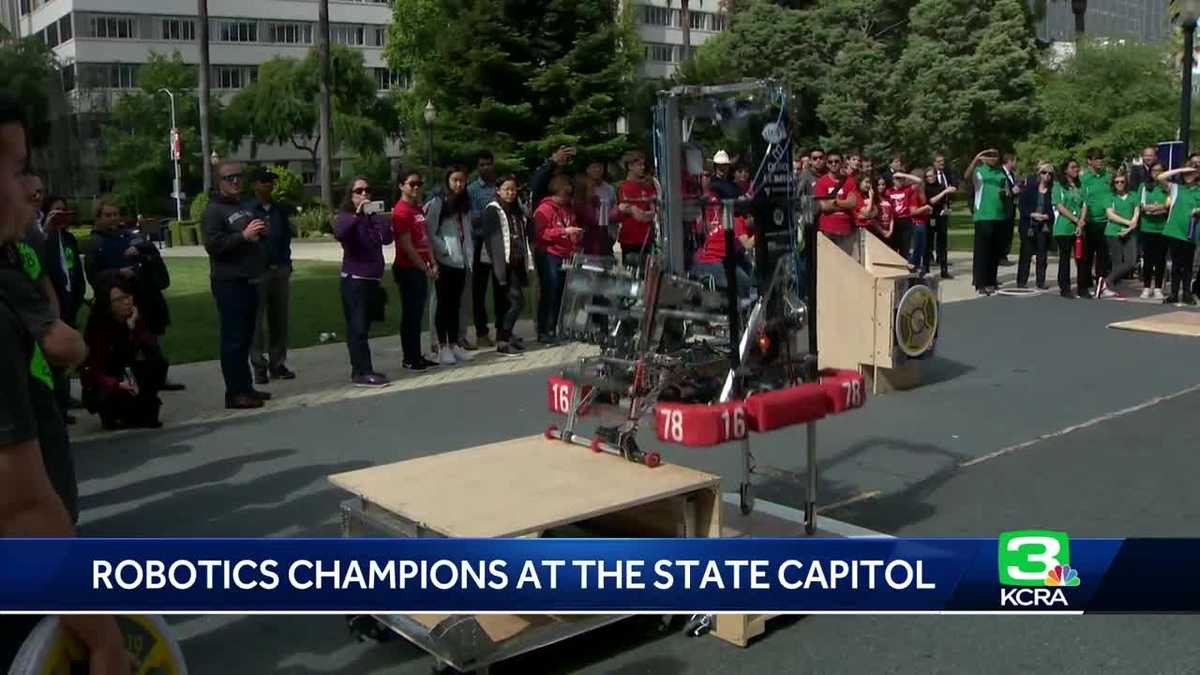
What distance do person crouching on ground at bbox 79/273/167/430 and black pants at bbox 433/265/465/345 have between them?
3.20 meters

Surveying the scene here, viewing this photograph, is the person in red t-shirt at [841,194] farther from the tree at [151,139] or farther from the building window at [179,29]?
the building window at [179,29]

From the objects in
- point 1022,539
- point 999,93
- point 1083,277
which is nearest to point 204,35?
point 999,93

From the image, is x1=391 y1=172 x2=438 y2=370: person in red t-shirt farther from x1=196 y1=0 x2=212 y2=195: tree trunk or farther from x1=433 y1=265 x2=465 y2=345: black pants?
x1=196 y1=0 x2=212 y2=195: tree trunk

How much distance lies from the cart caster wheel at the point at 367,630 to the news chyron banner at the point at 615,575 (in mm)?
1837

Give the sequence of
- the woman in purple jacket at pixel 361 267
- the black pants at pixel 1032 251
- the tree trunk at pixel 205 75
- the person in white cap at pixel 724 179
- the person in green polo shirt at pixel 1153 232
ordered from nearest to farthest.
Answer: the person in white cap at pixel 724 179 → the woman in purple jacket at pixel 361 267 → the person in green polo shirt at pixel 1153 232 → the black pants at pixel 1032 251 → the tree trunk at pixel 205 75

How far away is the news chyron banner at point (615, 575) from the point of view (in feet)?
9.50

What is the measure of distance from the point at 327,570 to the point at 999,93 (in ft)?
143

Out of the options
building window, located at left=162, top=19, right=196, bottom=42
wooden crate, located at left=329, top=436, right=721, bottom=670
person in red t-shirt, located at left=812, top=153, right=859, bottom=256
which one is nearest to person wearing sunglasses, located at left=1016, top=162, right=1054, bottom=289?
person in red t-shirt, located at left=812, top=153, right=859, bottom=256

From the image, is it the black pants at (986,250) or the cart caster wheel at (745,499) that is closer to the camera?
the cart caster wheel at (745,499)

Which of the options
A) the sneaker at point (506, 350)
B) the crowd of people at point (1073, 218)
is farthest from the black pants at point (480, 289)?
the crowd of people at point (1073, 218)

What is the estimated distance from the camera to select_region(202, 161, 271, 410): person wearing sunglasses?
9195 millimetres

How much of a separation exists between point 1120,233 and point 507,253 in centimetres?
883

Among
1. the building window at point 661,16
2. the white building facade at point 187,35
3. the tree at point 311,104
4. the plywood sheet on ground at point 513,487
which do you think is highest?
the building window at point 661,16

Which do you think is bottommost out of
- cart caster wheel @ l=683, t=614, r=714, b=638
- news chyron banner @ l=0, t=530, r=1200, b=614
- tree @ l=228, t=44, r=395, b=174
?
cart caster wheel @ l=683, t=614, r=714, b=638
